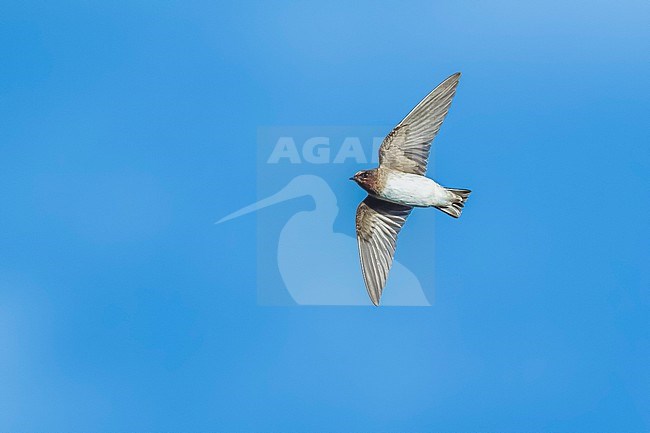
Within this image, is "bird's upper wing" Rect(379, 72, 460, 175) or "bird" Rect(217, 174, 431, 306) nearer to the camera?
"bird's upper wing" Rect(379, 72, 460, 175)

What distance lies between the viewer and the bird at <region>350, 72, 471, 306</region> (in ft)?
6.13

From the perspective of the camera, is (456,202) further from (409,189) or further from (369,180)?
(369,180)

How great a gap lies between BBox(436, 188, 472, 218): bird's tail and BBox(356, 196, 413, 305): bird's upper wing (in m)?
0.14

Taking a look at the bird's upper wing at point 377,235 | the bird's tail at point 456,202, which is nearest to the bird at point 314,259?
the bird's upper wing at point 377,235

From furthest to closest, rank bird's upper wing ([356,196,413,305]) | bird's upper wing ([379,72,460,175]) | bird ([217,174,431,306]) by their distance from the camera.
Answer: bird ([217,174,431,306]) → bird's upper wing ([356,196,413,305]) → bird's upper wing ([379,72,460,175])

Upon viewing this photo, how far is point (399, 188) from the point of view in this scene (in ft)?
6.25

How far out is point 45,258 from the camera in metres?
2.33

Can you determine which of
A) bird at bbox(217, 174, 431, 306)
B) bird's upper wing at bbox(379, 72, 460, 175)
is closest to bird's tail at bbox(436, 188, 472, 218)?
bird's upper wing at bbox(379, 72, 460, 175)

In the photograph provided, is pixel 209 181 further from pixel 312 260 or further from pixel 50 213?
pixel 50 213

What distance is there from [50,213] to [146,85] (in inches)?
25.0

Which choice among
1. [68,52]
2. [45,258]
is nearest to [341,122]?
[68,52]

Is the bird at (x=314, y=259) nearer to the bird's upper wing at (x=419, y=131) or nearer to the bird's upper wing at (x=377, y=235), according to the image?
the bird's upper wing at (x=377, y=235)

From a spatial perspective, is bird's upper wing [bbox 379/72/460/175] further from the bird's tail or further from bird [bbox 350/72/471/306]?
the bird's tail

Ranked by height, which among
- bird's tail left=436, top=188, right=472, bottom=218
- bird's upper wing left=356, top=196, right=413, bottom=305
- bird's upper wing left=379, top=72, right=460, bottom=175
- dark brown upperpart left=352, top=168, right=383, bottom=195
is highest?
bird's upper wing left=379, top=72, right=460, bottom=175
